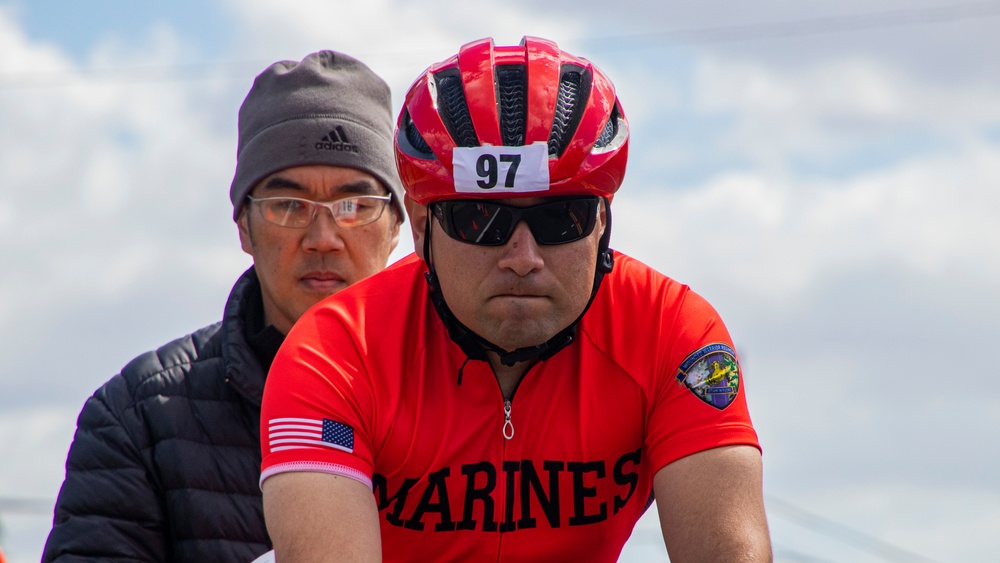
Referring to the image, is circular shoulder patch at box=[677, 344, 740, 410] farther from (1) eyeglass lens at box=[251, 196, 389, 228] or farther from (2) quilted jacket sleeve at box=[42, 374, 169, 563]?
(2) quilted jacket sleeve at box=[42, 374, 169, 563]

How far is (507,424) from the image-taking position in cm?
405

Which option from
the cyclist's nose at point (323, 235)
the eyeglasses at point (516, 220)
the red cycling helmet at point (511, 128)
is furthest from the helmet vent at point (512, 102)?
the cyclist's nose at point (323, 235)

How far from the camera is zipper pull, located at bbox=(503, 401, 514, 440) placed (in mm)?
4031

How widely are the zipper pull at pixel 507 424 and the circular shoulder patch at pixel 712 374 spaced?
0.51 metres

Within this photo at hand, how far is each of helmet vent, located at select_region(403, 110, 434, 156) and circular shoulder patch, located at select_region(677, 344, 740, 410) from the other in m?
0.98

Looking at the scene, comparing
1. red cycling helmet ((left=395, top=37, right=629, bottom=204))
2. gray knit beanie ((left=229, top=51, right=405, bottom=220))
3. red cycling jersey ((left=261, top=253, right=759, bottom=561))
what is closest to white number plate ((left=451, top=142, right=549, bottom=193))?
red cycling helmet ((left=395, top=37, right=629, bottom=204))

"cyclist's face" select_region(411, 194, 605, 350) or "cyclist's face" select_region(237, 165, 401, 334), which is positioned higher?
"cyclist's face" select_region(237, 165, 401, 334)

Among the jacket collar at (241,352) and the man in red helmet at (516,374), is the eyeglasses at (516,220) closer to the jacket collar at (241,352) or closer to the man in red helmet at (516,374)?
the man in red helmet at (516,374)

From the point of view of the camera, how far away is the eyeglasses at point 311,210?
5555 mm

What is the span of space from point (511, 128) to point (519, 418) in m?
0.85

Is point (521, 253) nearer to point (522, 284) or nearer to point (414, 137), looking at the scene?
point (522, 284)

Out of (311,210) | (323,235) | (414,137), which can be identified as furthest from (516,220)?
(311,210)

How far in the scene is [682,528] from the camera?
375 centimetres

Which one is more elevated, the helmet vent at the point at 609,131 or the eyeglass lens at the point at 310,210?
the eyeglass lens at the point at 310,210
